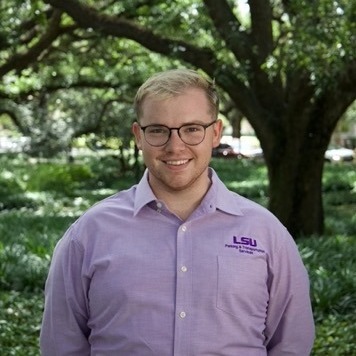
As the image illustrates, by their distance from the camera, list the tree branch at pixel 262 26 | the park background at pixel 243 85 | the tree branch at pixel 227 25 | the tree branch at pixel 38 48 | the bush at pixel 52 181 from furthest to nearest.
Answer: the bush at pixel 52 181 < the tree branch at pixel 38 48 < the tree branch at pixel 262 26 < the tree branch at pixel 227 25 < the park background at pixel 243 85

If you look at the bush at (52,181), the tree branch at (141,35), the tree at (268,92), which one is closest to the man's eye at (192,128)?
the tree at (268,92)

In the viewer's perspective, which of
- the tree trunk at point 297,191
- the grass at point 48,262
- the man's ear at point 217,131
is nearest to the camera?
the man's ear at point 217,131

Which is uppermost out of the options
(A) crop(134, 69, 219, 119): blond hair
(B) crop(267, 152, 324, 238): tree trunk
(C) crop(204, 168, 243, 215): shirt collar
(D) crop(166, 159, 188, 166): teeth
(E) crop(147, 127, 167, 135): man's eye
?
(A) crop(134, 69, 219, 119): blond hair

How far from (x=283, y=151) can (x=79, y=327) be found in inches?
394

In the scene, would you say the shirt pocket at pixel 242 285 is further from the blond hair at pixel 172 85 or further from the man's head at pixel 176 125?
the blond hair at pixel 172 85

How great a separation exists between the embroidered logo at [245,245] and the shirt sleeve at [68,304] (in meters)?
0.47

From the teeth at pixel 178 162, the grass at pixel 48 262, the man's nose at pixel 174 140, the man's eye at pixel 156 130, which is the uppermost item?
the man's eye at pixel 156 130

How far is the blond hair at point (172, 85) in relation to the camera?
8.25 feet

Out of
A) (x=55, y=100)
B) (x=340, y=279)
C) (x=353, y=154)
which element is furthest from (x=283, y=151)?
(x=353, y=154)

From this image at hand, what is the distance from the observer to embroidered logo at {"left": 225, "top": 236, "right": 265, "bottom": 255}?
253 centimetres

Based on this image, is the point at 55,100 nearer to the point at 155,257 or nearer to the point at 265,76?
the point at 265,76

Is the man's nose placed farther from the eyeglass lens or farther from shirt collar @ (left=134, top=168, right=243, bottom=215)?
shirt collar @ (left=134, top=168, right=243, bottom=215)

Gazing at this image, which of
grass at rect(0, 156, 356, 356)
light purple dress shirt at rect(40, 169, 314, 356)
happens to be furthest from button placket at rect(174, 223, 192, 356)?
grass at rect(0, 156, 356, 356)

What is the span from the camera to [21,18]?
16141mm
